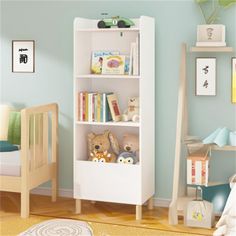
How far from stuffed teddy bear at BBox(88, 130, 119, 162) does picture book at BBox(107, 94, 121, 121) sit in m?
0.18

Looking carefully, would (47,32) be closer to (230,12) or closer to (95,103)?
(95,103)

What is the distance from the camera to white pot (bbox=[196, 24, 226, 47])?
3.96m

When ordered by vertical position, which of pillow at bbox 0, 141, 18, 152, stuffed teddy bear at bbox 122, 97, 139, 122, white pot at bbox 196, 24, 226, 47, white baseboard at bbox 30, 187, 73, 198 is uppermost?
white pot at bbox 196, 24, 226, 47

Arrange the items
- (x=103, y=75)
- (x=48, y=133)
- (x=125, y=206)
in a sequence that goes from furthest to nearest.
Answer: (x=48, y=133) → (x=125, y=206) → (x=103, y=75)

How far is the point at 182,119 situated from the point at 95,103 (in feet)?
2.13

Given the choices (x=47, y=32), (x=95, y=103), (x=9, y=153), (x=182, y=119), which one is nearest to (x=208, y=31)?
(x=182, y=119)

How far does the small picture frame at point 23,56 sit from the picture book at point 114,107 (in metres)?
0.90

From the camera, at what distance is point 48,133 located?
4727 millimetres

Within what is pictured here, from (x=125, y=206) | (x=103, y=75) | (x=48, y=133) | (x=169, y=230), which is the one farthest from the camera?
(x=48, y=133)

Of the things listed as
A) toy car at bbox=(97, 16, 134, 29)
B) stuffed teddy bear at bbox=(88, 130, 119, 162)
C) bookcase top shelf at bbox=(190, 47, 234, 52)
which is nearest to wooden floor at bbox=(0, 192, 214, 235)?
stuffed teddy bear at bbox=(88, 130, 119, 162)

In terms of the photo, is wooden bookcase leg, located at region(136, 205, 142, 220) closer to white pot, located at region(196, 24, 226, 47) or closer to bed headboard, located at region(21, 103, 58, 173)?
bed headboard, located at region(21, 103, 58, 173)

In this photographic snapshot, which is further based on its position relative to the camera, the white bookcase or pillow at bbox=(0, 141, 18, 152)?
pillow at bbox=(0, 141, 18, 152)

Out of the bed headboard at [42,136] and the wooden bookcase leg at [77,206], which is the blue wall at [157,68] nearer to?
the bed headboard at [42,136]

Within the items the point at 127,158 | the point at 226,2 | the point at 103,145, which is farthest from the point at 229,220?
the point at 226,2
